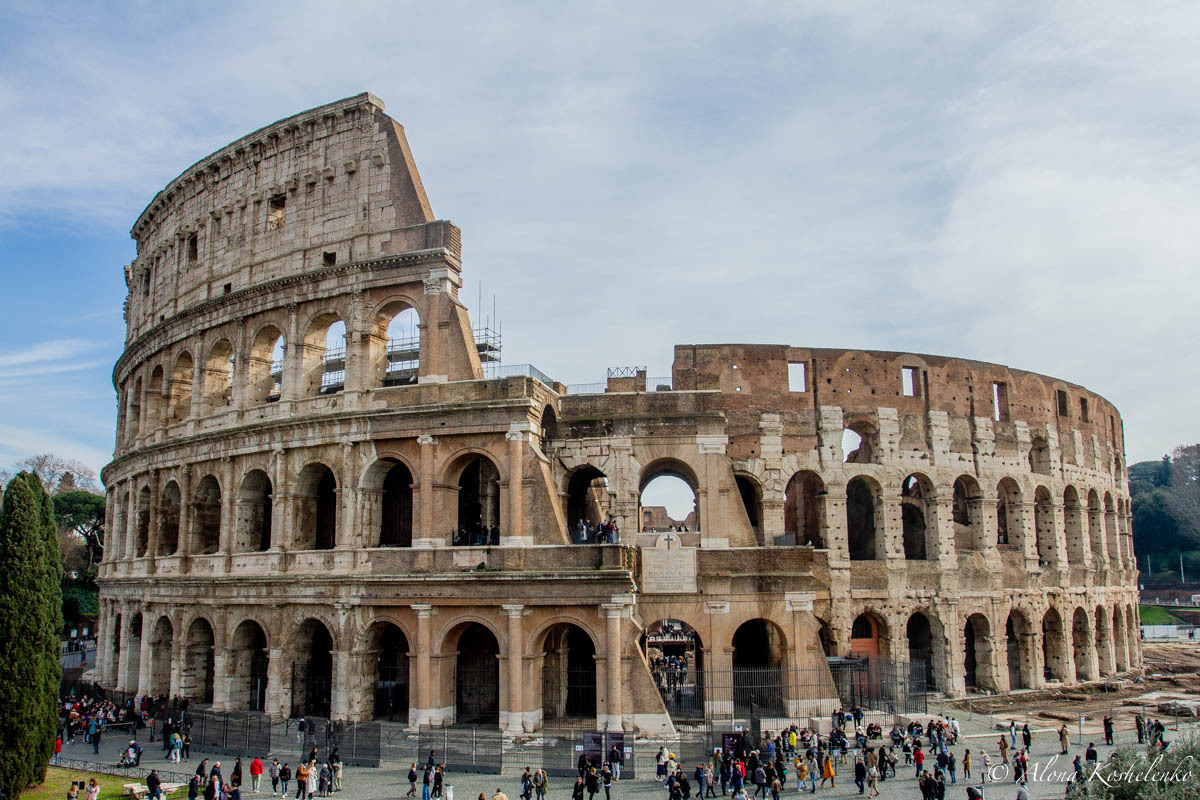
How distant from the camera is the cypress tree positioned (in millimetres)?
A: 18375

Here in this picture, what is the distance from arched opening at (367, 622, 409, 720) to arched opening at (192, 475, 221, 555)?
6644 mm

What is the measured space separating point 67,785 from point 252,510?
29.1 ft

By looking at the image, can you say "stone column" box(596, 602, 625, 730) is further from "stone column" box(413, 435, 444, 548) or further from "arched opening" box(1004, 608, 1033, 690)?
"arched opening" box(1004, 608, 1033, 690)

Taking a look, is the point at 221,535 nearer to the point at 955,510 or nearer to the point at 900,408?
the point at 900,408

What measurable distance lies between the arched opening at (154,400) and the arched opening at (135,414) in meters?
0.76

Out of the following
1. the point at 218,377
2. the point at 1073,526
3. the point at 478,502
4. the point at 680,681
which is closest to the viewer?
the point at 478,502

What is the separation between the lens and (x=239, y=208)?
28734 millimetres

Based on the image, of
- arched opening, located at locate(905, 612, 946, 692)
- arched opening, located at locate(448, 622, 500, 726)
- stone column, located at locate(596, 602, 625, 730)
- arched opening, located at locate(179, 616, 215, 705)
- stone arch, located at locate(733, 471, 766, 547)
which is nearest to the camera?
stone column, located at locate(596, 602, 625, 730)

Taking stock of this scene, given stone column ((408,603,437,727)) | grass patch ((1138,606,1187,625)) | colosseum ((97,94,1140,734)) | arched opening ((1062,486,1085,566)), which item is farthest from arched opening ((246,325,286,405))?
grass patch ((1138,606,1187,625))

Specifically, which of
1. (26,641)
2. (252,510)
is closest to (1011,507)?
(252,510)

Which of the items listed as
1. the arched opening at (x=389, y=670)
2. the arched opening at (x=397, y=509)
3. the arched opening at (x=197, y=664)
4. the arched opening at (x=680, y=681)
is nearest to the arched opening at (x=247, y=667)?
the arched opening at (x=197, y=664)

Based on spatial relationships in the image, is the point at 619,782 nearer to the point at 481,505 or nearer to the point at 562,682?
the point at 562,682

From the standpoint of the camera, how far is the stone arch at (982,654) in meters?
29.7

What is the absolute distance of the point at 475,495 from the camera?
26.2 m
